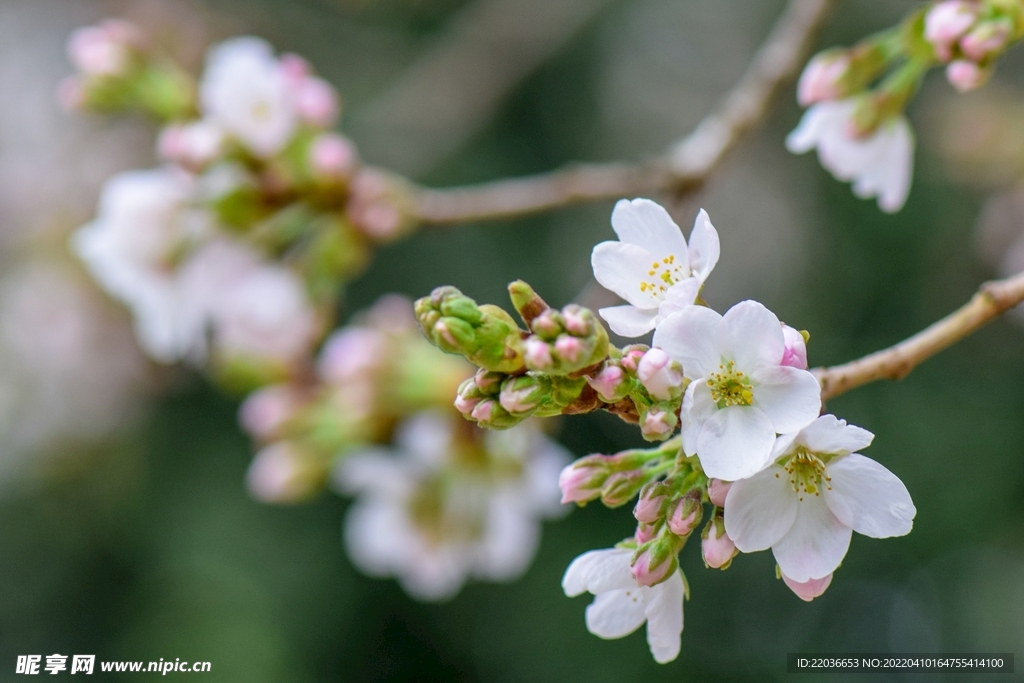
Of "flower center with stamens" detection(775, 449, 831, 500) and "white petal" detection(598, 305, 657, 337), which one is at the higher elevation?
"white petal" detection(598, 305, 657, 337)

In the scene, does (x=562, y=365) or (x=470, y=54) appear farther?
(x=470, y=54)

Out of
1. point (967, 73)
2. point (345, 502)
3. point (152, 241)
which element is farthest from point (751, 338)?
point (345, 502)

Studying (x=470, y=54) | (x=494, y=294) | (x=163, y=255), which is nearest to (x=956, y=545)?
(x=494, y=294)

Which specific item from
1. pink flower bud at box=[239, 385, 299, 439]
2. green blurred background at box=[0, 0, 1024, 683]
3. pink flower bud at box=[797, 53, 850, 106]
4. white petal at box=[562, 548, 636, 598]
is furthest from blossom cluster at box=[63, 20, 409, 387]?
green blurred background at box=[0, 0, 1024, 683]

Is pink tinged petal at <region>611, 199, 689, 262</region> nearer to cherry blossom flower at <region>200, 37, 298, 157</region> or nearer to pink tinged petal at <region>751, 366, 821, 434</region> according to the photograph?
pink tinged petal at <region>751, 366, 821, 434</region>

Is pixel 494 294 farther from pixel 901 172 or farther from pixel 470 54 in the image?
pixel 901 172

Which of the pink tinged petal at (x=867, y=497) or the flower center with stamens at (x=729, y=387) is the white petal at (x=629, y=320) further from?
the pink tinged petal at (x=867, y=497)
